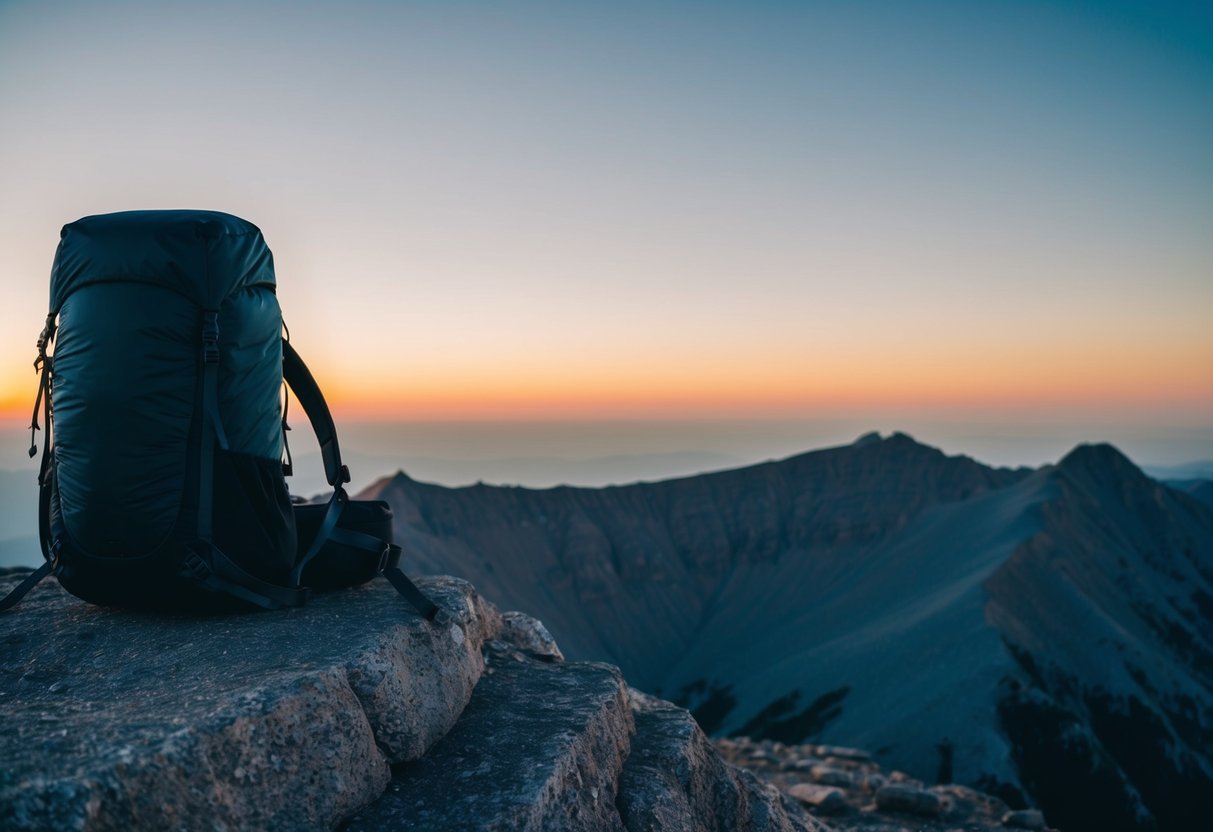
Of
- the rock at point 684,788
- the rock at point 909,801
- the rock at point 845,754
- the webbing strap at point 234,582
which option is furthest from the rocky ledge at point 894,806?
the webbing strap at point 234,582

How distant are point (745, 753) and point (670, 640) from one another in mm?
97349

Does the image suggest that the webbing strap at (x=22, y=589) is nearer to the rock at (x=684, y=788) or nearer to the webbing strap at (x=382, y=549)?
the webbing strap at (x=382, y=549)

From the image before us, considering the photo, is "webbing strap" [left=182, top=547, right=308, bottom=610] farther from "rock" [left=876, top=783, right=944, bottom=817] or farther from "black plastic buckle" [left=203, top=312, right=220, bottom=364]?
"rock" [left=876, top=783, right=944, bottom=817]

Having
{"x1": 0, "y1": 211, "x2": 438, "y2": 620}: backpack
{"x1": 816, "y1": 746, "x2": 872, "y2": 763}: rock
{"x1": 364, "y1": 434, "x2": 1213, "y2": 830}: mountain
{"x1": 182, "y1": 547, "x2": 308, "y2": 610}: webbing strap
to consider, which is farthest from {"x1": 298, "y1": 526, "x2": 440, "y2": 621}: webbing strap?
{"x1": 364, "y1": 434, "x2": 1213, "y2": 830}: mountain

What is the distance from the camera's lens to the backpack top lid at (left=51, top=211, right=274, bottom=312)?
18.5 feet

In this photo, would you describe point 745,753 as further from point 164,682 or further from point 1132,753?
point 1132,753

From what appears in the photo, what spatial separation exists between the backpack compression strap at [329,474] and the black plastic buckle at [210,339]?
93 centimetres

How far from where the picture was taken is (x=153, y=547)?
566 centimetres

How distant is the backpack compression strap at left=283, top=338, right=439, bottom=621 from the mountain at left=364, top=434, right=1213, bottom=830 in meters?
55.8

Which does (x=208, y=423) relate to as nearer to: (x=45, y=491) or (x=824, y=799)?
(x=45, y=491)

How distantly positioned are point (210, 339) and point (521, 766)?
3247 millimetres

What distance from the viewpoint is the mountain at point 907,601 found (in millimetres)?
60250

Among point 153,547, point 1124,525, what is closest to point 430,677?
point 153,547

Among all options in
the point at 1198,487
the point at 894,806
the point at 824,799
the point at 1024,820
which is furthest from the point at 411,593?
the point at 1198,487
